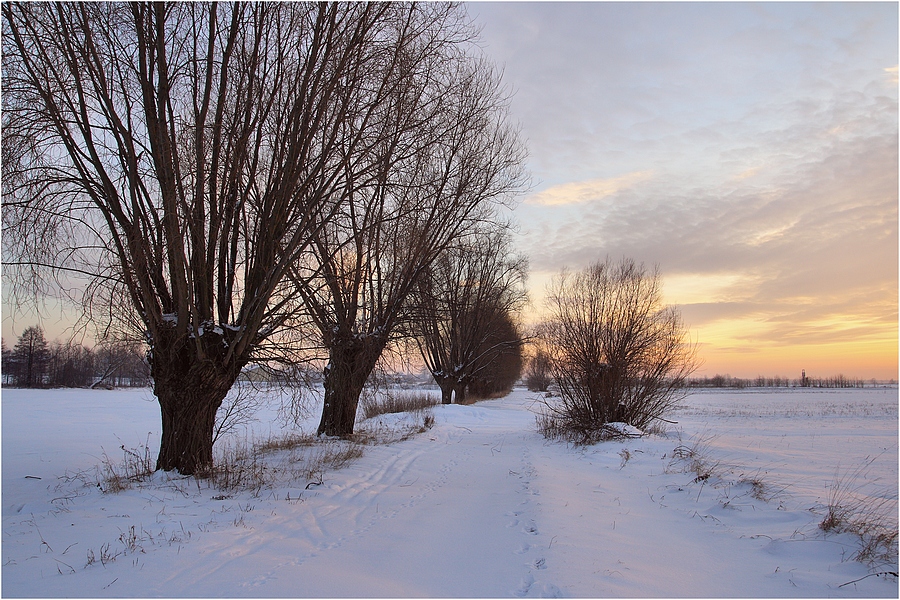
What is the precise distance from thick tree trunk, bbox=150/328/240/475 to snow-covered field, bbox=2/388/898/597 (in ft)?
1.61

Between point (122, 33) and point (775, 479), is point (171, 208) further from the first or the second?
point (775, 479)

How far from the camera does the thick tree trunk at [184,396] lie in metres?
8.20

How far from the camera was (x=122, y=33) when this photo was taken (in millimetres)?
8117

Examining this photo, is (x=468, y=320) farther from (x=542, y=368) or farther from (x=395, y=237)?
(x=395, y=237)

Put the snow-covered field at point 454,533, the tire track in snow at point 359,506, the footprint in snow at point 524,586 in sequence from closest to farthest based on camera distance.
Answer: the footprint in snow at point 524,586 < the snow-covered field at point 454,533 < the tire track in snow at point 359,506

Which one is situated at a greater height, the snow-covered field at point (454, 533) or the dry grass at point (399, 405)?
the snow-covered field at point (454, 533)

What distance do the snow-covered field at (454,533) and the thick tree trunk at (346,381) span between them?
3349mm

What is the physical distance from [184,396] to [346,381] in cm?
570

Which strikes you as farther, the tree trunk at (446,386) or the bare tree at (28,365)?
the bare tree at (28,365)

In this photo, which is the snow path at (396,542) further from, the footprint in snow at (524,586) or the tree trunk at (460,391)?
the tree trunk at (460,391)

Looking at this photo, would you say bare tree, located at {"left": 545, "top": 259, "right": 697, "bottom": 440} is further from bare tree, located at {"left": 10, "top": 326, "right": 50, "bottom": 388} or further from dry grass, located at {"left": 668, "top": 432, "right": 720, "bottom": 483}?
bare tree, located at {"left": 10, "top": 326, "right": 50, "bottom": 388}

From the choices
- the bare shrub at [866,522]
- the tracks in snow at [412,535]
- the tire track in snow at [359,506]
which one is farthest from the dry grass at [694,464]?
the tire track in snow at [359,506]

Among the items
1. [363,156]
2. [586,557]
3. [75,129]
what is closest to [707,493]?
[586,557]

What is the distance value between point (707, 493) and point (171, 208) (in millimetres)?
8425
